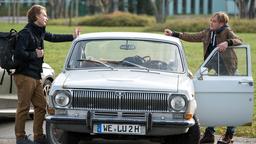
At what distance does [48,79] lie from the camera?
426 inches

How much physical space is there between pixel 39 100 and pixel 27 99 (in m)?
0.26

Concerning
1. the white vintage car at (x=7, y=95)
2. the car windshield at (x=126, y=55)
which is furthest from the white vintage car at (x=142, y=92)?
the white vintage car at (x=7, y=95)

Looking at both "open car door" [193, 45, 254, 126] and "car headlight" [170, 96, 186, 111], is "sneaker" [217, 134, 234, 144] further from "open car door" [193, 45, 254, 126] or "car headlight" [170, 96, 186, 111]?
"car headlight" [170, 96, 186, 111]

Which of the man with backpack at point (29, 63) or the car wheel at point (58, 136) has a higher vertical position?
the man with backpack at point (29, 63)

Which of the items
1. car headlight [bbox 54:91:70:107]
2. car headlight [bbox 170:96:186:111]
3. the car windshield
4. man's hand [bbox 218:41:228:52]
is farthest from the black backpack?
man's hand [bbox 218:41:228:52]

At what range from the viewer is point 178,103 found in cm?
776

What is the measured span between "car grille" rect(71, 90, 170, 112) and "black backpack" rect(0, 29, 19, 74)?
1182 millimetres

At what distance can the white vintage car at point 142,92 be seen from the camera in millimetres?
7719

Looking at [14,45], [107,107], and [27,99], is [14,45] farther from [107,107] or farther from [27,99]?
[107,107]

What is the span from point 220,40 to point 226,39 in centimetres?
10

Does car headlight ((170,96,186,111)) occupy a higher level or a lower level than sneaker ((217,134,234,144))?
higher

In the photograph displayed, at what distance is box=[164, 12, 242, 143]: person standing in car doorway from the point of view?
8914 millimetres

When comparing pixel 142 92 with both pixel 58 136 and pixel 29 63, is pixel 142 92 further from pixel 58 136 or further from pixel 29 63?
pixel 29 63

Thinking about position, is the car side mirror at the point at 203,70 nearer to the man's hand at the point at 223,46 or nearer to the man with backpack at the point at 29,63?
the man's hand at the point at 223,46
